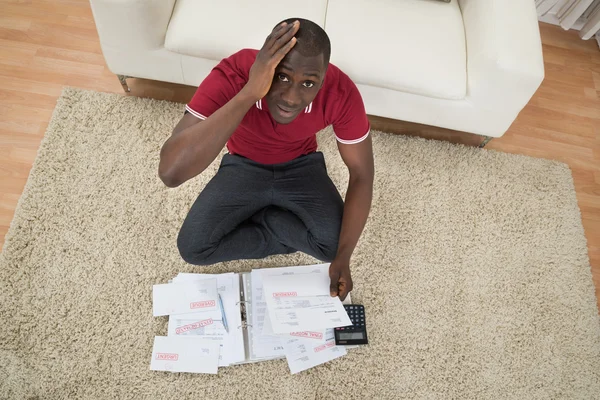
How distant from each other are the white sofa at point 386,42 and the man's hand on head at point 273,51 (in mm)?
648

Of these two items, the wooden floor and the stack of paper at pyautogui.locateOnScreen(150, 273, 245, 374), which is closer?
the stack of paper at pyautogui.locateOnScreen(150, 273, 245, 374)

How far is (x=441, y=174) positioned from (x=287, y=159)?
2.99 ft

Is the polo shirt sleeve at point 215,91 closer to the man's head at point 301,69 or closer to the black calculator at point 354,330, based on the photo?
the man's head at point 301,69

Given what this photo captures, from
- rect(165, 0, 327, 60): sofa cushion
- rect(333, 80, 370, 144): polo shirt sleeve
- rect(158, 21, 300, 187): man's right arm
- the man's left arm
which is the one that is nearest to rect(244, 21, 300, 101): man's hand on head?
rect(158, 21, 300, 187): man's right arm

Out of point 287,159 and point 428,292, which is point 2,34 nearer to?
point 287,159

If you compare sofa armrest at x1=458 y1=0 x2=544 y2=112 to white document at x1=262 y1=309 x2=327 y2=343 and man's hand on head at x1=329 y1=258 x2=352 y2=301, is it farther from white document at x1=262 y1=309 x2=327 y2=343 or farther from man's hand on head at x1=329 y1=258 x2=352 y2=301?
white document at x1=262 y1=309 x2=327 y2=343

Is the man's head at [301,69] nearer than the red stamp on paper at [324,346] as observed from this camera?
Yes

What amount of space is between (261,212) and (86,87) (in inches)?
46.6

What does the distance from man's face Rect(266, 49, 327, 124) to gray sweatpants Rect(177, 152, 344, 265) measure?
0.37m

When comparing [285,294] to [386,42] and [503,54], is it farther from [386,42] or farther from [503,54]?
[503,54]

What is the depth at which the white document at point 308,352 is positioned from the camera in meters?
1.63

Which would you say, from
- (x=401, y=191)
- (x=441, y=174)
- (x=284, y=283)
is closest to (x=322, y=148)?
(x=401, y=191)

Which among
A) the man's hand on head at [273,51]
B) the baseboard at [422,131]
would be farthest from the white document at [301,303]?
the baseboard at [422,131]

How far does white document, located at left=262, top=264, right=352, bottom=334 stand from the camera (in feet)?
4.98
